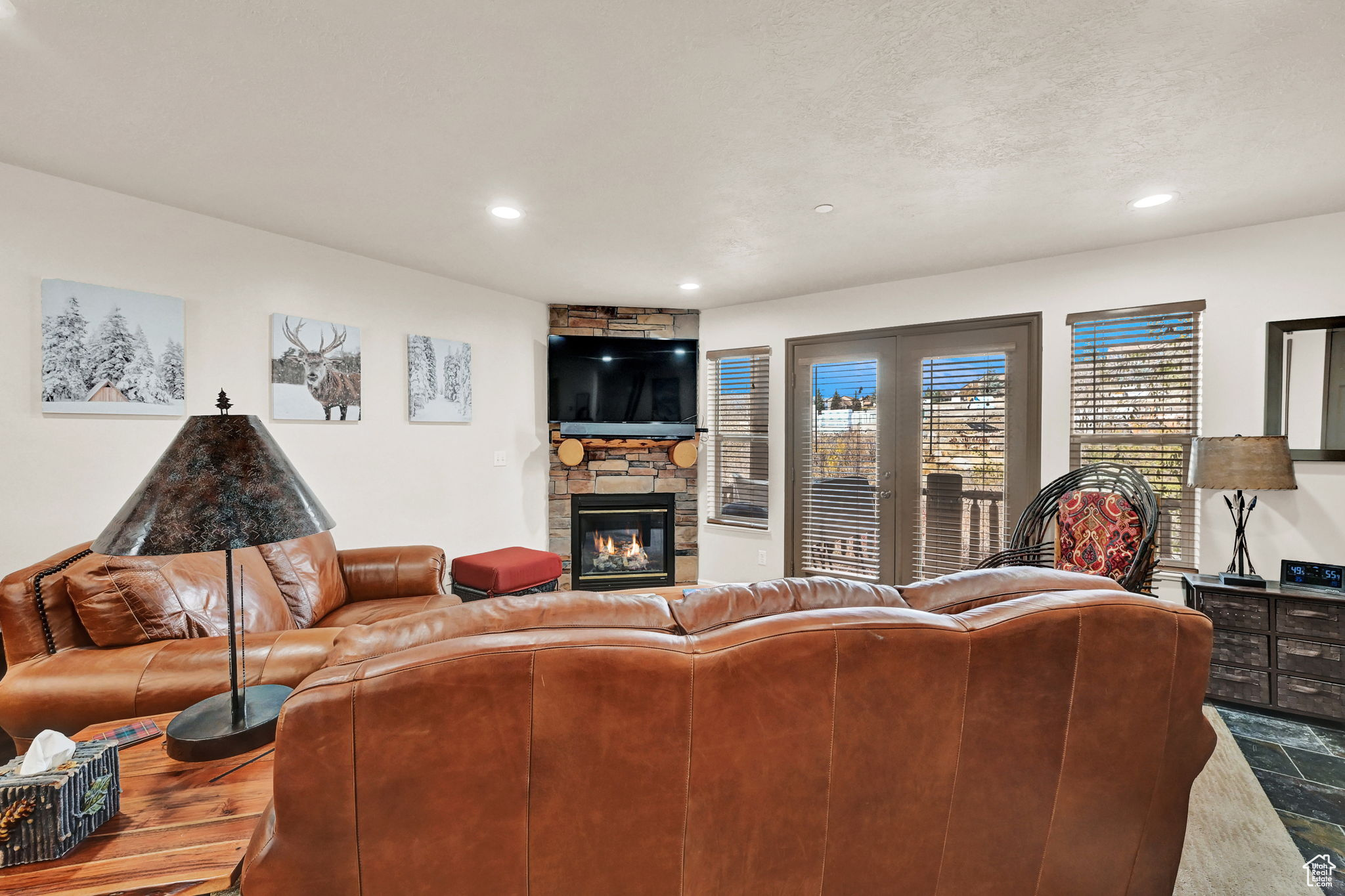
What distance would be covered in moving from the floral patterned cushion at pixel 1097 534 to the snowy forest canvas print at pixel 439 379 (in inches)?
154

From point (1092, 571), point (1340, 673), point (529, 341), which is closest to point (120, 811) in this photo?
point (1092, 571)

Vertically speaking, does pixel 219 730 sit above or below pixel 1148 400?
below

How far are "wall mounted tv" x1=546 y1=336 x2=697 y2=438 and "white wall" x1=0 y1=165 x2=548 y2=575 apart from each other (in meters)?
0.23

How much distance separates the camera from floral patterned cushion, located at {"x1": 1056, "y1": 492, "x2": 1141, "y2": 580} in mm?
2746

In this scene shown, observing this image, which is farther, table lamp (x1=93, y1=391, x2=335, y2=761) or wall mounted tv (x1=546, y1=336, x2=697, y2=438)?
wall mounted tv (x1=546, y1=336, x2=697, y2=438)

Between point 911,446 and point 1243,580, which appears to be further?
point 911,446

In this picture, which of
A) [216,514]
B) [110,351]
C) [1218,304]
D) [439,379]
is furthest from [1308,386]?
[110,351]

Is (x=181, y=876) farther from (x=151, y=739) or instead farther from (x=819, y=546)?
(x=819, y=546)

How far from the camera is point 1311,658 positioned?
8.49 feet

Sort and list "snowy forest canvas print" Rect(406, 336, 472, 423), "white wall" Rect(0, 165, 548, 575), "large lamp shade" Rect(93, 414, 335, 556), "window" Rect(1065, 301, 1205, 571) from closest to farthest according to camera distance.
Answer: "large lamp shade" Rect(93, 414, 335, 556)
"white wall" Rect(0, 165, 548, 575)
"window" Rect(1065, 301, 1205, 571)
"snowy forest canvas print" Rect(406, 336, 472, 423)

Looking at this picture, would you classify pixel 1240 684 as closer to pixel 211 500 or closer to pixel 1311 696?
pixel 1311 696

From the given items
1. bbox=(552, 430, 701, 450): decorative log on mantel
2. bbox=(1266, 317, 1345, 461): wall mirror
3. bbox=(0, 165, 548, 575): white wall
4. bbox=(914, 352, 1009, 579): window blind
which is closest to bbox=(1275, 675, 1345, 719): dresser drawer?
bbox=(1266, 317, 1345, 461): wall mirror

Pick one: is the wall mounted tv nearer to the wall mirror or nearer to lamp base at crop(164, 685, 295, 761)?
lamp base at crop(164, 685, 295, 761)

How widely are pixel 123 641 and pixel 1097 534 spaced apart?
410cm
